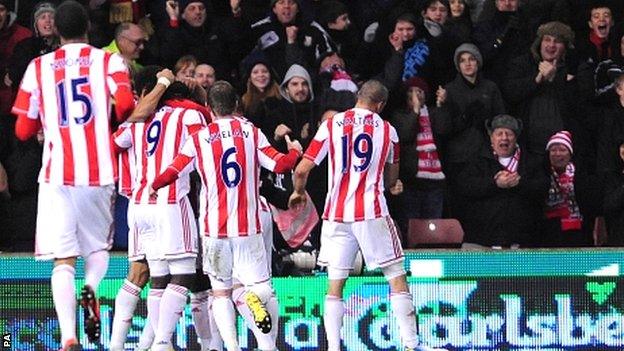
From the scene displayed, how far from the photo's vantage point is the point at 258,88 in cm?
1967

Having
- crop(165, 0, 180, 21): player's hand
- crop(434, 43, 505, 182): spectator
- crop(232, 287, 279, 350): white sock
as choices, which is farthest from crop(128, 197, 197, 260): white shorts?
crop(165, 0, 180, 21): player's hand

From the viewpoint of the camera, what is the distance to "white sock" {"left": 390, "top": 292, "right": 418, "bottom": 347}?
1708cm

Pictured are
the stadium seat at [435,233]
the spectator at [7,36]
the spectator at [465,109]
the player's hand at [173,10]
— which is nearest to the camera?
the stadium seat at [435,233]

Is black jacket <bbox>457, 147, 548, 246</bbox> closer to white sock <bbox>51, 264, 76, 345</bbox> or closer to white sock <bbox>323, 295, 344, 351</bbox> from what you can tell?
white sock <bbox>323, 295, 344, 351</bbox>

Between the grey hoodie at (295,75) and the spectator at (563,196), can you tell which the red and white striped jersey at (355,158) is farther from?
the spectator at (563,196)

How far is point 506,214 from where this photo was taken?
769 inches

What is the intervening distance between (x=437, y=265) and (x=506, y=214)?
5.52 ft

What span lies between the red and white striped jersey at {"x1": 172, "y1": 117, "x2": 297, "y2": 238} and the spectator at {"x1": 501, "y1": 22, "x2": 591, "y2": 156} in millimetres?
4603

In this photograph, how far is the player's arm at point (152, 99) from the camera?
1652 cm

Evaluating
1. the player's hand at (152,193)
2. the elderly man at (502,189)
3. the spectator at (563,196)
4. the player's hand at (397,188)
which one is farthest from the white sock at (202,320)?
the spectator at (563,196)

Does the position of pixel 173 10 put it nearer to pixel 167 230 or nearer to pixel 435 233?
pixel 435 233

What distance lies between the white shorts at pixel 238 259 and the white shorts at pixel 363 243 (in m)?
0.83

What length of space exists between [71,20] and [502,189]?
5720 millimetres

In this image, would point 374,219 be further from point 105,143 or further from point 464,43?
point 464,43
